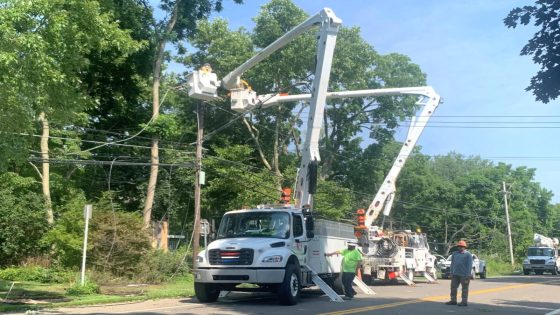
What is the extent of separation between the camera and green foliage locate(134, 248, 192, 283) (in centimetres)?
2381

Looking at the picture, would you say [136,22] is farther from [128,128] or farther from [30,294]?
[30,294]

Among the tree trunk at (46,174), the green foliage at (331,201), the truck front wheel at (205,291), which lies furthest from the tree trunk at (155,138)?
the green foliage at (331,201)

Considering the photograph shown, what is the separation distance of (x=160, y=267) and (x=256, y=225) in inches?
402

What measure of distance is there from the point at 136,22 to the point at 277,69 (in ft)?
50.3

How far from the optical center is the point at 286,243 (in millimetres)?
15500

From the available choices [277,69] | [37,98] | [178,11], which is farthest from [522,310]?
[277,69]

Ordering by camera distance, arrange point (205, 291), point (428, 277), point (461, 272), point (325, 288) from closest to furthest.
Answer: point (205, 291) < point (461, 272) < point (325, 288) < point (428, 277)

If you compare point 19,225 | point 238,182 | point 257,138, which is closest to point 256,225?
point 19,225

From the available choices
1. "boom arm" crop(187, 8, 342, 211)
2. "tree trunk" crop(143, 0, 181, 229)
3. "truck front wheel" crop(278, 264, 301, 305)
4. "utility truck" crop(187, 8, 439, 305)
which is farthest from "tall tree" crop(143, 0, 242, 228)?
"truck front wheel" crop(278, 264, 301, 305)

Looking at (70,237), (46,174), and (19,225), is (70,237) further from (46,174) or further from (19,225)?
(46,174)

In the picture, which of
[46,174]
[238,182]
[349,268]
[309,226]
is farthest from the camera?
[238,182]

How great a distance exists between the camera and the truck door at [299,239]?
15.9 m

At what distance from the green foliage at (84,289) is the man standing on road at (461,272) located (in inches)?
417

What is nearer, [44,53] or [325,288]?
[44,53]
